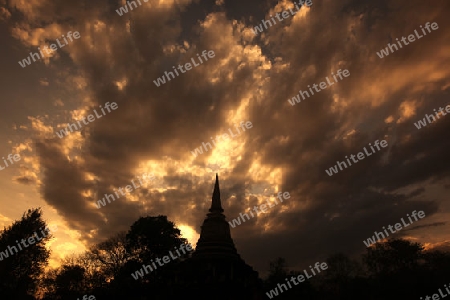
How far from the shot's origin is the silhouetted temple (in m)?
33.6

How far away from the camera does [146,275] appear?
1784 inches

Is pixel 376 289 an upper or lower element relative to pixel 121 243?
lower

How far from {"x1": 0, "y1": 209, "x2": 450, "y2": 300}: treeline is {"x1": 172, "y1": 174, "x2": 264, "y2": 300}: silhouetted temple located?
8.97ft

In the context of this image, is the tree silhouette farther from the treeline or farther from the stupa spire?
the stupa spire

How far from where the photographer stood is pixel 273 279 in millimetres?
55625

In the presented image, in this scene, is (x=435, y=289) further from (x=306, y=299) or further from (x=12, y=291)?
(x=12, y=291)

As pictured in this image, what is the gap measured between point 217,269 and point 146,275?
43.5 ft

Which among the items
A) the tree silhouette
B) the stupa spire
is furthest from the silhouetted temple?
the tree silhouette

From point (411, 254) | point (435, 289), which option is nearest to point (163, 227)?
point (435, 289)

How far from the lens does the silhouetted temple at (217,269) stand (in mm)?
33625

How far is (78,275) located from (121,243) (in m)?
8.82

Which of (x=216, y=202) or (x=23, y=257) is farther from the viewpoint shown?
(x=216, y=202)

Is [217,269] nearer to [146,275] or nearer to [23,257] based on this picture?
[146,275]

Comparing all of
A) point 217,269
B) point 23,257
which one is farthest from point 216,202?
point 23,257
